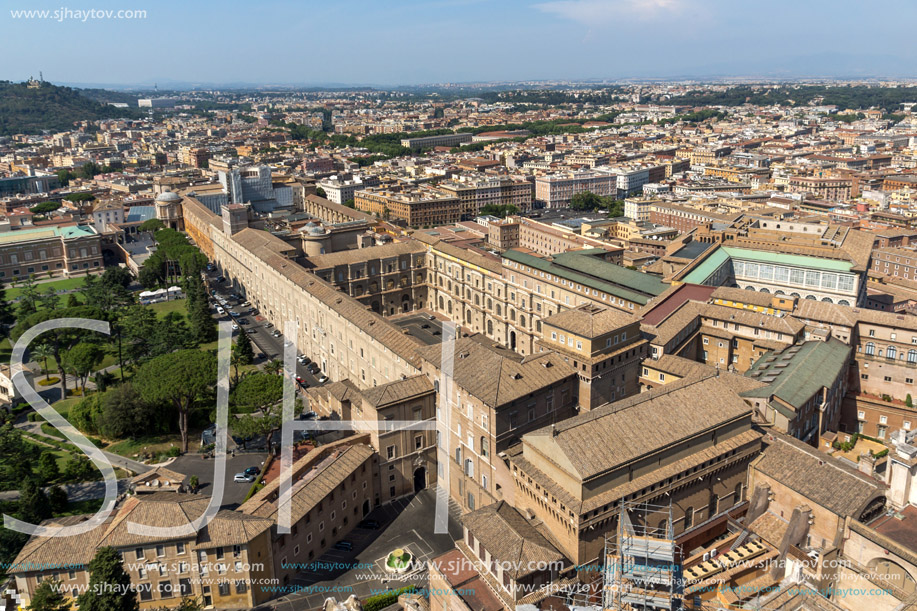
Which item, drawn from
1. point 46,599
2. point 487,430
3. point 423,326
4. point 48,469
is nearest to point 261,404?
point 48,469

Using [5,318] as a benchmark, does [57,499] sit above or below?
below

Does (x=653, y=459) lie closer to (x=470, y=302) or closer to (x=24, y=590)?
(x=24, y=590)

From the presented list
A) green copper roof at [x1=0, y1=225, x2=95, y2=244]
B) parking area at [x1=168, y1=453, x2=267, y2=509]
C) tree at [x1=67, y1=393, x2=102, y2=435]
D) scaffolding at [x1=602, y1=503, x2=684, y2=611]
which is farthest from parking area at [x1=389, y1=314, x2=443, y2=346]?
green copper roof at [x1=0, y1=225, x2=95, y2=244]

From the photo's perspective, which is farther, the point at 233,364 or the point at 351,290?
the point at 351,290

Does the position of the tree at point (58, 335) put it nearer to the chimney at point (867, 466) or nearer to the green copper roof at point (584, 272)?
the green copper roof at point (584, 272)

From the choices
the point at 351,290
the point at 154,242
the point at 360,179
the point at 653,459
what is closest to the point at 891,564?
the point at 653,459

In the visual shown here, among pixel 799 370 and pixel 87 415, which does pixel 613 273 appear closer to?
pixel 799 370

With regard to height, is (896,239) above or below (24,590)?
above
